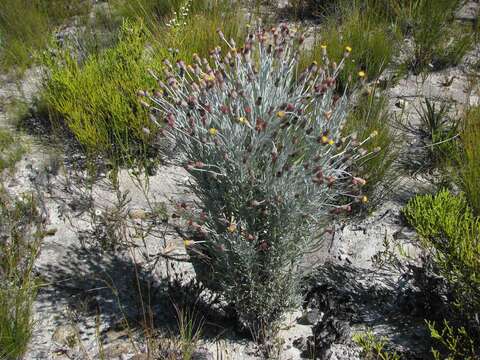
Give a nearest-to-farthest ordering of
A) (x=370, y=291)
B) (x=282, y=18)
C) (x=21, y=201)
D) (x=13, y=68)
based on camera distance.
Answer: (x=370, y=291) < (x=21, y=201) < (x=13, y=68) < (x=282, y=18)

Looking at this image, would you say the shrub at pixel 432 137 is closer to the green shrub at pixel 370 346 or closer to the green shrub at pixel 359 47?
the green shrub at pixel 359 47

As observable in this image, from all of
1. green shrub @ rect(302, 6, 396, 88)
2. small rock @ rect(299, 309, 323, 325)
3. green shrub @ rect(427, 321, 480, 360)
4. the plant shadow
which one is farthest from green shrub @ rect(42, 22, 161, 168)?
green shrub @ rect(427, 321, 480, 360)

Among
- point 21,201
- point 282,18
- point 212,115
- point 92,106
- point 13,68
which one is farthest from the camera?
point 282,18

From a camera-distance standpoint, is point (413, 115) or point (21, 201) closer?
point (21, 201)

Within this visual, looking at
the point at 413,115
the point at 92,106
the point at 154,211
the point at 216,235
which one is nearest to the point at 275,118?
the point at 216,235

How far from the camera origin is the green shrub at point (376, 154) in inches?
118

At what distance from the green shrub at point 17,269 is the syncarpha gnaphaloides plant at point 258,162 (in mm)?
830

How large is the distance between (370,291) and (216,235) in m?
0.95

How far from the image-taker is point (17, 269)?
103 inches

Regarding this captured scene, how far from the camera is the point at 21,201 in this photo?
306 centimetres

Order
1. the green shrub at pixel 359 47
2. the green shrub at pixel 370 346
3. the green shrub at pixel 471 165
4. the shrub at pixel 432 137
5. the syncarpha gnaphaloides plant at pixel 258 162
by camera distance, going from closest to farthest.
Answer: the syncarpha gnaphaloides plant at pixel 258 162 → the green shrub at pixel 370 346 → the green shrub at pixel 471 165 → the shrub at pixel 432 137 → the green shrub at pixel 359 47

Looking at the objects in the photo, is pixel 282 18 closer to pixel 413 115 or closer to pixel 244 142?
pixel 413 115

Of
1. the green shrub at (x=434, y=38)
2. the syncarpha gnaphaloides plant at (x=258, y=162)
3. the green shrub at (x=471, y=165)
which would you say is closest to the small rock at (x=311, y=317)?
the syncarpha gnaphaloides plant at (x=258, y=162)

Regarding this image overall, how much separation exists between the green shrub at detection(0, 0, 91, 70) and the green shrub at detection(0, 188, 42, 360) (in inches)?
66.4
